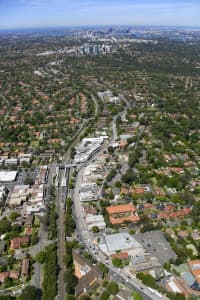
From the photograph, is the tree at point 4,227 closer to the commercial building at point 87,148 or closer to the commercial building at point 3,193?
the commercial building at point 3,193

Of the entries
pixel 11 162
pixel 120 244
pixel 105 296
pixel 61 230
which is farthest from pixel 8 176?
pixel 105 296

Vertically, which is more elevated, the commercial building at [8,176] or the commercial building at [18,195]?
the commercial building at [8,176]

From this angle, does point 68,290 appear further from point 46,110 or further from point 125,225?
point 46,110

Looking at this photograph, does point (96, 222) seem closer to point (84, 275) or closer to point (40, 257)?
point (40, 257)

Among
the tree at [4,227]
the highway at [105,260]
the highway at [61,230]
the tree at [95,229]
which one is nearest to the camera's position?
the highway at [105,260]

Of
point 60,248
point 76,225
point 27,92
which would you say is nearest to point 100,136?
point 76,225

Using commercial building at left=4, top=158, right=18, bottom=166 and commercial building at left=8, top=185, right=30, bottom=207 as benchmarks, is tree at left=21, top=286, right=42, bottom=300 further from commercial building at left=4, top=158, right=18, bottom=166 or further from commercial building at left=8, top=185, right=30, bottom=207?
commercial building at left=4, top=158, right=18, bottom=166

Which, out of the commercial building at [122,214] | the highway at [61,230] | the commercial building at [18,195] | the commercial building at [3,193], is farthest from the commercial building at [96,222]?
the commercial building at [3,193]
